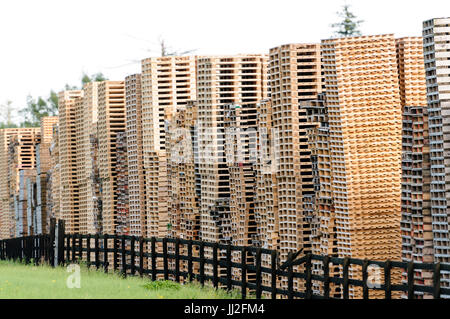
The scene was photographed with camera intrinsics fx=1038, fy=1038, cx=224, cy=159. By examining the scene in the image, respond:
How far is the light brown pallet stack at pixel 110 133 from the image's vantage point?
39.1 m

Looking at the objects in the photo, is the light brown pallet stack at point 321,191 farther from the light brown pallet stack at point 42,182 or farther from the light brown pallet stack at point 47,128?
the light brown pallet stack at point 47,128

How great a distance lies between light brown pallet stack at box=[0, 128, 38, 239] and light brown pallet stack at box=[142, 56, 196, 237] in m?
27.2

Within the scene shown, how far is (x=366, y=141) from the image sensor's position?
77.0 ft

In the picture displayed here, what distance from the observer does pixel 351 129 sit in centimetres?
2331

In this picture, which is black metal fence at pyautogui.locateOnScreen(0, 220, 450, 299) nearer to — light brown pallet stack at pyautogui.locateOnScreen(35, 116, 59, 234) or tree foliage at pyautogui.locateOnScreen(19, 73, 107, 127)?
light brown pallet stack at pyautogui.locateOnScreen(35, 116, 59, 234)

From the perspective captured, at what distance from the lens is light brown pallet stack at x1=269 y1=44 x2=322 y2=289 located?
24.9 m

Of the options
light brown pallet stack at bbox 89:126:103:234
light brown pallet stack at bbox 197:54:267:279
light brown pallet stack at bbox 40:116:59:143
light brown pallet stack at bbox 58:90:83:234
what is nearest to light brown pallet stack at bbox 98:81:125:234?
light brown pallet stack at bbox 89:126:103:234

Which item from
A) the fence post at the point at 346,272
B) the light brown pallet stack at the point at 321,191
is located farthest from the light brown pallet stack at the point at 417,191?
the light brown pallet stack at the point at 321,191

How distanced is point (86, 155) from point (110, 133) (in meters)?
4.18

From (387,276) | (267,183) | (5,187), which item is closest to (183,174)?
(267,183)

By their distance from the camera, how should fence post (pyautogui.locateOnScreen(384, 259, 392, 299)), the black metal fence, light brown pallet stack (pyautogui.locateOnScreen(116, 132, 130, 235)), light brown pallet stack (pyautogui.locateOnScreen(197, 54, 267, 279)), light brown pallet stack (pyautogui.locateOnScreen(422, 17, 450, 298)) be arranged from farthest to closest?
1. light brown pallet stack (pyautogui.locateOnScreen(116, 132, 130, 235))
2. light brown pallet stack (pyautogui.locateOnScreen(197, 54, 267, 279))
3. light brown pallet stack (pyautogui.locateOnScreen(422, 17, 450, 298))
4. the black metal fence
5. fence post (pyautogui.locateOnScreen(384, 259, 392, 299))

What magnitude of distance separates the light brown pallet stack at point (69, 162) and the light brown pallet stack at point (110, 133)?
5.59 metres

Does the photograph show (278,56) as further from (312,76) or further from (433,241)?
(433,241)

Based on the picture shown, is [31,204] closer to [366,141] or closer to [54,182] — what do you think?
[54,182]
